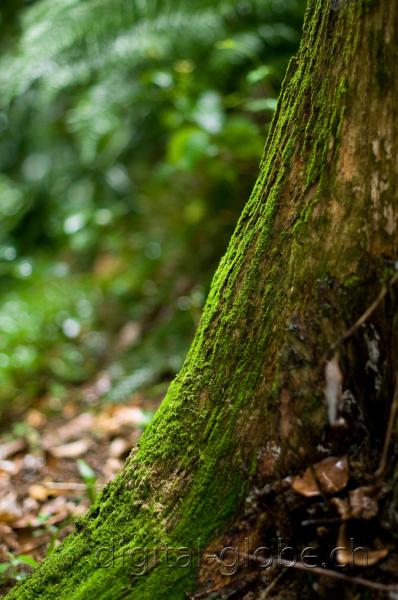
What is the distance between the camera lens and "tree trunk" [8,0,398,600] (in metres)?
1.29

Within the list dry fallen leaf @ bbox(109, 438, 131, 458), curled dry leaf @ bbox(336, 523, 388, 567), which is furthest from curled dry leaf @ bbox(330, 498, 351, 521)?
dry fallen leaf @ bbox(109, 438, 131, 458)

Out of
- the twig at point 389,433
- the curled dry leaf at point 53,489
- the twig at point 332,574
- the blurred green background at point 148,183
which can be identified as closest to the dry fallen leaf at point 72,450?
the curled dry leaf at point 53,489

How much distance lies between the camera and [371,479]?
4.25 feet

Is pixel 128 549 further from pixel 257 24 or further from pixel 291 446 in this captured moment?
pixel 257 24

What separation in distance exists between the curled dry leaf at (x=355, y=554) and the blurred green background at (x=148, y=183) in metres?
2.00

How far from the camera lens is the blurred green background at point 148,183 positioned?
3445 millimetres

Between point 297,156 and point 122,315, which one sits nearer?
point 297,156

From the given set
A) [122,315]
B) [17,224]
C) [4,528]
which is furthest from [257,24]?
[4,528]

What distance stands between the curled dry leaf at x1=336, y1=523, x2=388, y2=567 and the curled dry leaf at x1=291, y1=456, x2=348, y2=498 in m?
0.09

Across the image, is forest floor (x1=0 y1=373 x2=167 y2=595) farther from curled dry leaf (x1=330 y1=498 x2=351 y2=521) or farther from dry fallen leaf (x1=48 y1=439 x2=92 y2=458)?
curled dry leaf (x1=330 y1=498 x2=351 y2=521)

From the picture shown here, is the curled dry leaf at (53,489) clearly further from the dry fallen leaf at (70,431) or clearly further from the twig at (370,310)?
the twig at (370,310)

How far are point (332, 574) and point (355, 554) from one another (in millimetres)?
67

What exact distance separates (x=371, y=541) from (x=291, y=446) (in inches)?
10.5

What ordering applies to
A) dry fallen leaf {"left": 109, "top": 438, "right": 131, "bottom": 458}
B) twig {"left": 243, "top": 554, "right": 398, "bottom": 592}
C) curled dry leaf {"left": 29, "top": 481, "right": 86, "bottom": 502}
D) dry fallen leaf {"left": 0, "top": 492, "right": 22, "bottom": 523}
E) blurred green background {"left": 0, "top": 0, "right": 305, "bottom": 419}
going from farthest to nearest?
blurred green background {"left": 0, "top": 0, "right": 305, "bottom": 419}, dry fallen leaf {"left": 109, "top": 438, "right": 131, "bottom": 458}, curled dry leaf {"left": 29, "top": 481, "right": 86, "bottom": 502}, dry fallen leaf {"left": 0, "top": 492, "right": 22, "bottom": 523}, twig {"left": 243, "top": 554, "right": 398, "bottom": 592}
